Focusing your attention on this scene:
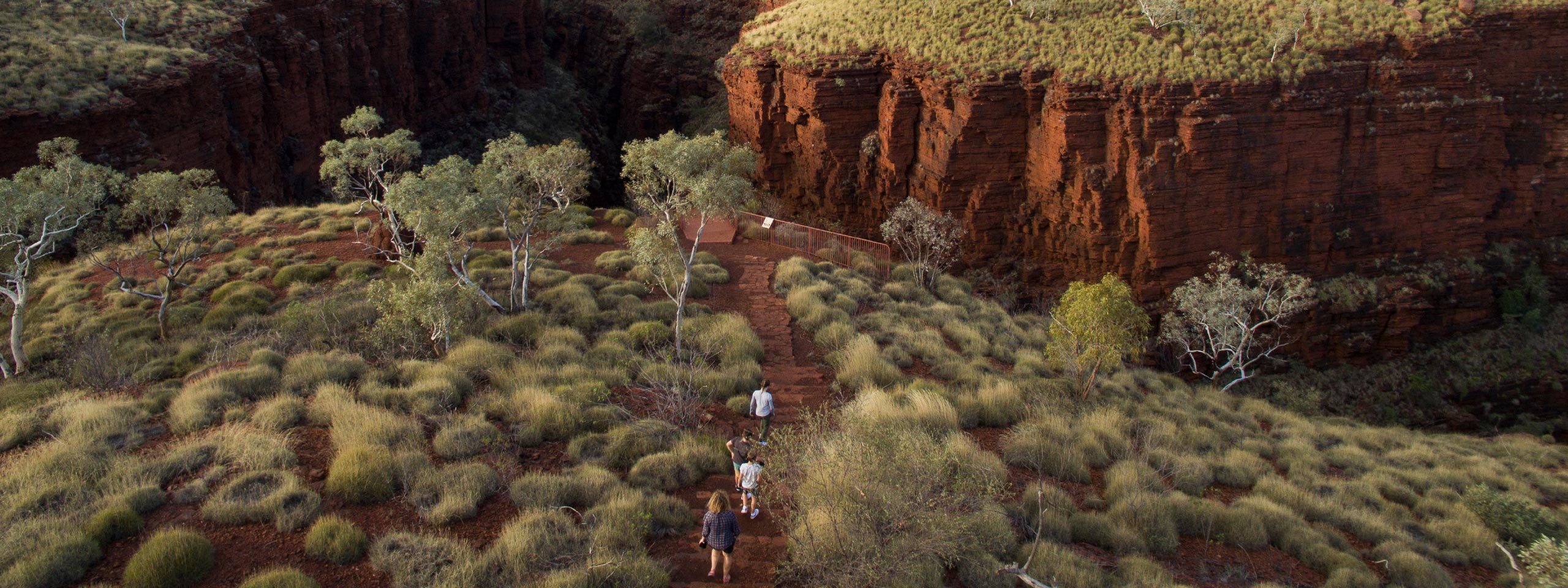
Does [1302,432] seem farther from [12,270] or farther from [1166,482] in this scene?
[12,270]

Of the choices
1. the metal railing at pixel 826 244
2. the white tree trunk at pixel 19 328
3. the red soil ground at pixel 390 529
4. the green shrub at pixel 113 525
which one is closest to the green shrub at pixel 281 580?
the red soil ground at pixel 390 529

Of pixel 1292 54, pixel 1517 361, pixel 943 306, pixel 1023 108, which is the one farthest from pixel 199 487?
pixel 1517 361

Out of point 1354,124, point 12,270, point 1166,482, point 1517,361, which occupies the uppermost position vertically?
point 1354,124

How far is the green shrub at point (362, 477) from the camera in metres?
8.51

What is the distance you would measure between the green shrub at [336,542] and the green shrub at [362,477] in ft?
A: 2.20

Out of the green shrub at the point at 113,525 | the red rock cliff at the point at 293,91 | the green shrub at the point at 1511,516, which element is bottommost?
the green shrub at the point at 1511,516

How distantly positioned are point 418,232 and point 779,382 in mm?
6785

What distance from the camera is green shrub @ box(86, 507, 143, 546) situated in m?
7.53

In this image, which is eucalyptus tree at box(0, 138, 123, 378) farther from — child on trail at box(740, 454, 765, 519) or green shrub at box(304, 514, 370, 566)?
child on trail at box(740, 454, 765, 519)

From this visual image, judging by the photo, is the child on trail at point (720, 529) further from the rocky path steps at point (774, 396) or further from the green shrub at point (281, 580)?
the green shrub at point (281, 580)

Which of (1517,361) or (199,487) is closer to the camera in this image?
(199,487)

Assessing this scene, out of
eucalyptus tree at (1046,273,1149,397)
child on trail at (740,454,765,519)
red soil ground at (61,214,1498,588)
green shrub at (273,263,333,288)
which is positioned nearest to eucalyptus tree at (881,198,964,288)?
eucalyptus tree at (1046,273,1149,397)

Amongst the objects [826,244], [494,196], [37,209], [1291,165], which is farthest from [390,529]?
[1291,165]

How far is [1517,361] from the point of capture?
71.2 feet
